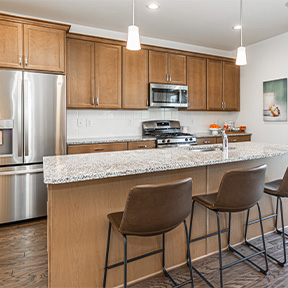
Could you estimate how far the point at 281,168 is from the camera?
2637 mm

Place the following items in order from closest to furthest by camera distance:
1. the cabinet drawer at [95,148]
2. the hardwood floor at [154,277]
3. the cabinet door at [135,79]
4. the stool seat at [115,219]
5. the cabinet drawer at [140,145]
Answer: the stool seat at [115,219], the hardwood floor at [154,277], the cabinet drawer at [95,148], the cabinet drawer at [140,145], the cabinet door at [135,79]

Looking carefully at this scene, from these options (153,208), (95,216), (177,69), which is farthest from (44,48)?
(153,208)

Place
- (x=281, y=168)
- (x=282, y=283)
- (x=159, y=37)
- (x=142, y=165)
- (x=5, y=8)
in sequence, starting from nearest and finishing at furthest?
1. (x=142, y=165)
2. (x=282, y=283)
3. (x=281, y=168)
4. (x=5, y=8)
5. (x=159, y=37)

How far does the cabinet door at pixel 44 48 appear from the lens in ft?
9.57

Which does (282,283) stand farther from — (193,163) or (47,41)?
(47,41)

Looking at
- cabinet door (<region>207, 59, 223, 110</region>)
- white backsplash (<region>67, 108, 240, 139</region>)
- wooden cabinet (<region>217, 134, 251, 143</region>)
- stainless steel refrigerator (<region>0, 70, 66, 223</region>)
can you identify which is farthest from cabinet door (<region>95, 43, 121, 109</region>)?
Result: wooden cabinet (<region>217, 134, 251, 143</region>)

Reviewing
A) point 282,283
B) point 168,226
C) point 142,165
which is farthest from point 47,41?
point 282,283

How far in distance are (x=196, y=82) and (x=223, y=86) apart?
26.6 inches

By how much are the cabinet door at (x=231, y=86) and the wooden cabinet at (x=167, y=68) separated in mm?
1026

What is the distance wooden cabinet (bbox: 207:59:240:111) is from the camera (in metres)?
4.66

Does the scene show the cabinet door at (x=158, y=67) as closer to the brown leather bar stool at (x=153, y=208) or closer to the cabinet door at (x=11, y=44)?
the cabinet door at (x=11, y=44)

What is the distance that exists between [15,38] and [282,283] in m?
3.60

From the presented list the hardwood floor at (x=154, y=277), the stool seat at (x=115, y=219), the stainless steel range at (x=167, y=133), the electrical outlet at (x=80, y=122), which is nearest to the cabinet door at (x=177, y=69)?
the stainless steel range at (x=167, y=133)

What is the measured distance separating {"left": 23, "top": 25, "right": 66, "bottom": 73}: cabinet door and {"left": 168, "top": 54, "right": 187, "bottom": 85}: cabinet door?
6.16 ft
